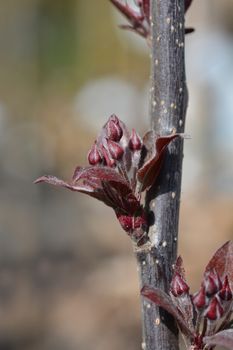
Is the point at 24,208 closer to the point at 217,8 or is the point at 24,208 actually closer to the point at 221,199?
the point at 221,199

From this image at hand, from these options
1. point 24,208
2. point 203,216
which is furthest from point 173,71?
point 203,216

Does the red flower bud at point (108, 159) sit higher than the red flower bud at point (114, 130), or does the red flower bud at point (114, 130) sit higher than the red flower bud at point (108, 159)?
the red flower bud at point (114, 130)

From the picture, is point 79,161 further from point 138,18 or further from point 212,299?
point 212,299

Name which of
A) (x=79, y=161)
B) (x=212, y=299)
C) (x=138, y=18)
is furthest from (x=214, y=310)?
(x=79, y=161)

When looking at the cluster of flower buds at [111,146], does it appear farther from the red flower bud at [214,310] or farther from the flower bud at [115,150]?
the red flower bud at [214,310]

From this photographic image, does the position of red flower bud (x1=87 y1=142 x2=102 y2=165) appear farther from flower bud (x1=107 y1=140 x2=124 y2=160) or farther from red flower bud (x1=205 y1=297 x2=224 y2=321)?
red flower bud (x1=205 y1=297 x2=224 y2=321)

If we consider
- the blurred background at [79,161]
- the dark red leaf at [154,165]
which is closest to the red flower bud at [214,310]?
A: the dark red leaf at [154,165]

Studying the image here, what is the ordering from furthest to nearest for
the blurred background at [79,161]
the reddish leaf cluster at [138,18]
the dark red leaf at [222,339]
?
the blurred background at [79,161]
the reddish leaf cluster at [138,18]
the dark red leaf at [222,339]
